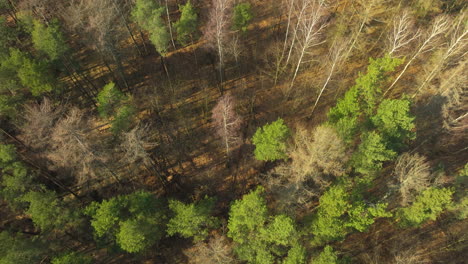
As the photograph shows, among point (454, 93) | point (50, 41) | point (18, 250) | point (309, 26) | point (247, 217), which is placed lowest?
point (247, 217)

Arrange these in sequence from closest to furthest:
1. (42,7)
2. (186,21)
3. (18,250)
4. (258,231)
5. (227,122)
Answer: (18,250)
(258,231)
(227,122)
(42,7)
(186,21)

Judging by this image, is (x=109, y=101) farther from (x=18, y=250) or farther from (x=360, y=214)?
(x=360, y=214)

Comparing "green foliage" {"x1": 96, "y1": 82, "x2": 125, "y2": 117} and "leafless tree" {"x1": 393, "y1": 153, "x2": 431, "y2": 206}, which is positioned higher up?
"green foliage" {"x1": 96, "y1": 82, "x2": 125, "y2": 117}

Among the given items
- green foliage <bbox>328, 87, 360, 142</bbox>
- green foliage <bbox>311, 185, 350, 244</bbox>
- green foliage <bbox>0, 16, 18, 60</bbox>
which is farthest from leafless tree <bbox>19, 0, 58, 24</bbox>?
green foliage <bbox>311, 185, 350, 244</bbox>

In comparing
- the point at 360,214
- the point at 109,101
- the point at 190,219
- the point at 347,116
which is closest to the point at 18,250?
the point at 190,219

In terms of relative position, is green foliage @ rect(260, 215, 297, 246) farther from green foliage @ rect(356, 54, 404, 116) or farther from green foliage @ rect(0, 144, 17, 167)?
green foliage @ rect(0, 144, 17, 167)
